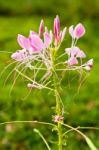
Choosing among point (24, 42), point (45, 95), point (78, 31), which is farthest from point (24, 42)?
point (45, 95)

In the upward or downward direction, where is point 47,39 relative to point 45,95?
downward

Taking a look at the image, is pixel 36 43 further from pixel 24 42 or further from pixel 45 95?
pixel 45 95

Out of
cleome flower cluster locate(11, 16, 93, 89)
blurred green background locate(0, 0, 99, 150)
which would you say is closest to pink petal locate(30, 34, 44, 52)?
cleome flower cluster locate(11, 16, 93, 89)

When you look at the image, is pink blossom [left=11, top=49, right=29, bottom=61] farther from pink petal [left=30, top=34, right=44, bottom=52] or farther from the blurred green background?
the blurred green background

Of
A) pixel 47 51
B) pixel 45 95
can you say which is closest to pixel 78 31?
pixel 47 51

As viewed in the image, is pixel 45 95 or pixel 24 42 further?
pixel 45 95

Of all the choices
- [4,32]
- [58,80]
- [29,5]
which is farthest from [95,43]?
[58,80]

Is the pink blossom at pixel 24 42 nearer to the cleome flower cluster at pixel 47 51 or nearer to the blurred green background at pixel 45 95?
the cleome flower cluster at pixel 47 51
